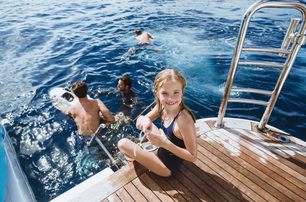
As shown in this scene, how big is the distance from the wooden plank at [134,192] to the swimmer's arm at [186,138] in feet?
2.02

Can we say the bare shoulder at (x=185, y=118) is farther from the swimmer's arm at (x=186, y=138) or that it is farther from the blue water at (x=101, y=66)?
the blue water at (x=101, y=66)

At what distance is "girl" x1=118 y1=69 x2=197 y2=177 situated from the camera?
2.52 meters

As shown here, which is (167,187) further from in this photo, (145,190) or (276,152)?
(276,152)

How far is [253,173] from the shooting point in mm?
2957

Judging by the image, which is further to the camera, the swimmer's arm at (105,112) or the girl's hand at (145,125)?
the swimmer's arm at (105,112)

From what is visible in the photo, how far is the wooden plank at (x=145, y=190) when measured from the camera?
2629 mm

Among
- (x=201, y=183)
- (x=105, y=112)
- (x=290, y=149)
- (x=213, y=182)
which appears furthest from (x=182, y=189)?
(x=105, y=112)

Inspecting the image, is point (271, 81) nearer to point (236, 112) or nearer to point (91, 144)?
point (236, 112)

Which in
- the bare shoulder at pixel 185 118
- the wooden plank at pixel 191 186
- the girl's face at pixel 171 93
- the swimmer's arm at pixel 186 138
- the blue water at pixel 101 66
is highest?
the girl's face at pixel 171 93

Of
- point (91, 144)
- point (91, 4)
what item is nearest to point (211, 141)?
point (91, 144)

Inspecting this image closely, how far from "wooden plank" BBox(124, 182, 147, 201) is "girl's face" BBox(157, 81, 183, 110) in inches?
40.0

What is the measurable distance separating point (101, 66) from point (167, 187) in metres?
5.75

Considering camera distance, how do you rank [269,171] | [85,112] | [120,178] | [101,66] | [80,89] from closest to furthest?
[120,178] < [269,171] < [80,89] < [85,112] < [101,66]

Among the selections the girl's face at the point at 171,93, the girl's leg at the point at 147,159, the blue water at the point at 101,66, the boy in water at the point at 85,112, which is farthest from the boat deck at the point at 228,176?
the boy in water at the point at 85,112
